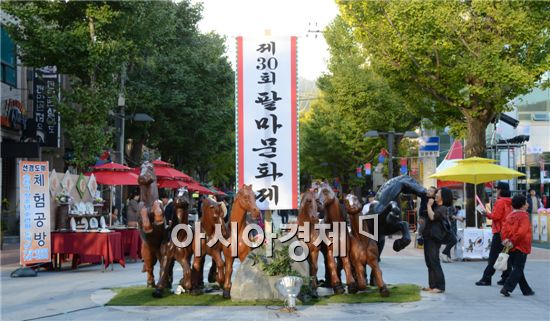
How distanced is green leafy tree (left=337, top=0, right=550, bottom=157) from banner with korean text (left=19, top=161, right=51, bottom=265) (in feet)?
38.3

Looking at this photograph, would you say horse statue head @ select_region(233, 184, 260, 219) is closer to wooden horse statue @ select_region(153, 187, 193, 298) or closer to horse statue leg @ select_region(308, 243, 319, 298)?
wooden horse statue @ select_region(153, 187, 193, 298)

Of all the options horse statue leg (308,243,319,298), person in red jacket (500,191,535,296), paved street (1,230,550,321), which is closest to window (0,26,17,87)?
paved street (1,230,550,321)

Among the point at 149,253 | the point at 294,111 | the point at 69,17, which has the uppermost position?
the point at 69,17

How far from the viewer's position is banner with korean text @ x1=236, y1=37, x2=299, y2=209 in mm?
11102

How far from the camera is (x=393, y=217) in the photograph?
1128cm

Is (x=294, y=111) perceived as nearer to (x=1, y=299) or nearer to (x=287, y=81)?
(x=287, y=81)

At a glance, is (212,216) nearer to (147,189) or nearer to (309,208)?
(147,189)

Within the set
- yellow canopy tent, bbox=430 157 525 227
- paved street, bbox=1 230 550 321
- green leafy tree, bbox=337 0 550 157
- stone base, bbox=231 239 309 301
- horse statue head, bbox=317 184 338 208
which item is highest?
green leafy tree, bbox=337 0 550 157

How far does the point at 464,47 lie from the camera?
20.6 metres

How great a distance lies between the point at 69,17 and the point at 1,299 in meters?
12.8

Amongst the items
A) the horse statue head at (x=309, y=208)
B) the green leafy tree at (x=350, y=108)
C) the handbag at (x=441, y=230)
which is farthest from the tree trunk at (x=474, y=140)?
the horse statue head at (x=309, y=208)

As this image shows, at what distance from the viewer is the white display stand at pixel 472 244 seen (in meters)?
18.3

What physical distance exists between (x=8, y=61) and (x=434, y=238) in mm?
18274

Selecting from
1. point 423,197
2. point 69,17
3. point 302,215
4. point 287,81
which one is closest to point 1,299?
point 302,215
